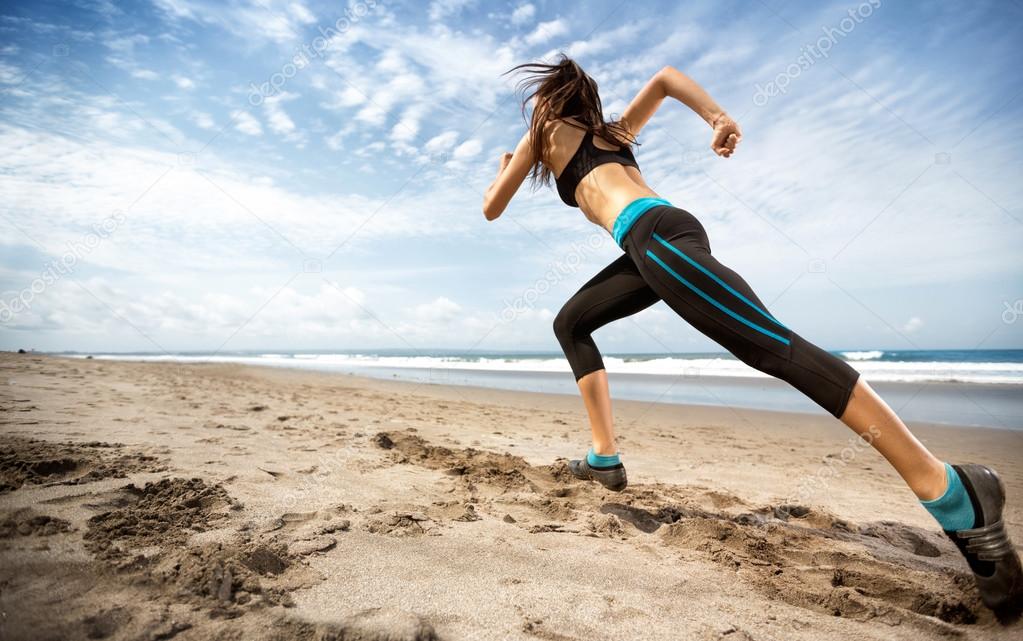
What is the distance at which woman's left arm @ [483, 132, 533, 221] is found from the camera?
2.22m

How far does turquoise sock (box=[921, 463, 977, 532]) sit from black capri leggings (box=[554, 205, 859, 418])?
369mm

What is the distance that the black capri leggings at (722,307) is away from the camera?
165 centimetres

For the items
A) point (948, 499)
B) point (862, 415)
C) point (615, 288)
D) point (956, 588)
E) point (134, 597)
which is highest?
point (615, 288)

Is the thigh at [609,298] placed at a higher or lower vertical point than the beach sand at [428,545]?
higher

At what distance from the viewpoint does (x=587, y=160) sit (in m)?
2.18

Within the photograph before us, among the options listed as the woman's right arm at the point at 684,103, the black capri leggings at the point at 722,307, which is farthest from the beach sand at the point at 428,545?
the woman's right arm at the point at 684,103

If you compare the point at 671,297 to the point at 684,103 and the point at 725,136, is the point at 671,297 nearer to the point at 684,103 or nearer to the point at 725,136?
the point at 725,136

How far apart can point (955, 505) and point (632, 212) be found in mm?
1415

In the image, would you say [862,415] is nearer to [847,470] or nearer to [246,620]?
[246,620]

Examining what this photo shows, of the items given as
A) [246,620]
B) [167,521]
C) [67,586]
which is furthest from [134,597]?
[167,521]

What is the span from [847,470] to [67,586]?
484 cm

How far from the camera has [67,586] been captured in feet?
4.53

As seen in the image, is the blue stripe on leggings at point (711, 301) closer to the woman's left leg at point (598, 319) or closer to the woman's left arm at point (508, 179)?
the woman's left leg at point (598, 319)

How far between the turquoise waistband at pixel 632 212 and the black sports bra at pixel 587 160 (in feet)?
0.88
